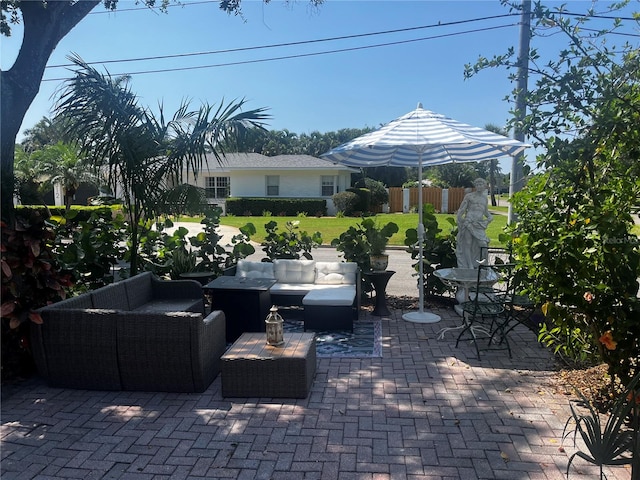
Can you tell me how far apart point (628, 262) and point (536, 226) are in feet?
2.00

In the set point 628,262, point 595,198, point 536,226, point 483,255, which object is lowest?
point 483,255

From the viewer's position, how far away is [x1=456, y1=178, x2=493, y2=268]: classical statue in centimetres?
688

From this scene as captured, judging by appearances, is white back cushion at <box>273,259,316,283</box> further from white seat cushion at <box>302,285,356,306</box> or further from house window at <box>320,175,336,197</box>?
house window at <box>320,175,336,197</box>

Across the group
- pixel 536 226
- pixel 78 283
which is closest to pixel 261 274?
pixel 78 283

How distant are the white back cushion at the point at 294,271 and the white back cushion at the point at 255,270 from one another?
0.10 m

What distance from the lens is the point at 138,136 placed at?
20.5 feet

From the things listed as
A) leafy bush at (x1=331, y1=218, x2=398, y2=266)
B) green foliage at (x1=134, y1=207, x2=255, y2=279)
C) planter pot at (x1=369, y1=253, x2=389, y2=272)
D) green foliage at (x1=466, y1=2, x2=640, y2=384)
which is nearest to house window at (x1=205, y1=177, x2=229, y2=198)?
green foliage at (x1=134, y1=207, x2=255, y2=279)

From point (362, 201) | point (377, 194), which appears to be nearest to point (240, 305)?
point (362, 201)

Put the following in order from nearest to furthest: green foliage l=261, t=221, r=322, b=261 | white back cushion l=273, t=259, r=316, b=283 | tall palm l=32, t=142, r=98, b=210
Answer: white back cushion l=273, t=259, r=316, b=283
green foliage l=261, t=221, r=322, b=261
tall palm l=32, t=142, r=98, b=210

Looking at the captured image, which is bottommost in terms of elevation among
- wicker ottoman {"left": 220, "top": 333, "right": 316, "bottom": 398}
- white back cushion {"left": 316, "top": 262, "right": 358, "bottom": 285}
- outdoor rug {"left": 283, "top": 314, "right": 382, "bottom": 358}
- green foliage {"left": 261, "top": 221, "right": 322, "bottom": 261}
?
outdoor rug {"left": 283, "top": 314, "right": 382, "bottom": 358}

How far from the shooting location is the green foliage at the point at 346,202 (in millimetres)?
26309

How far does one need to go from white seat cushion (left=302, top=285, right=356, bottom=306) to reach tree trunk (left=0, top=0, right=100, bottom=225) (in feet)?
11.5

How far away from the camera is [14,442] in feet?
11.0

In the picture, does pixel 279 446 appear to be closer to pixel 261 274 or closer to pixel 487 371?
pixel 487 371
